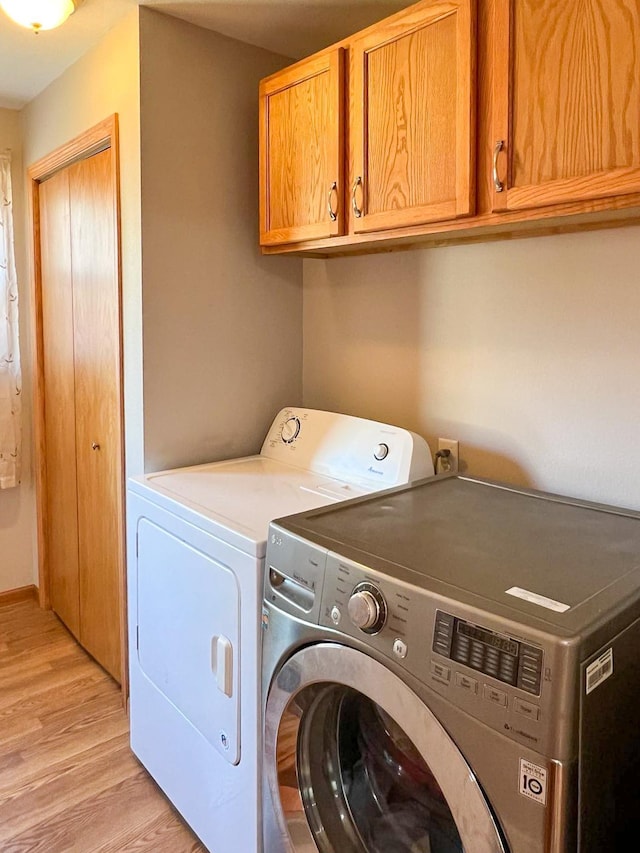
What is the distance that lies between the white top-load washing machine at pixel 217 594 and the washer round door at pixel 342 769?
0.12 metres

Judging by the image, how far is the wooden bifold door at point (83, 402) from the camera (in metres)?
2.21

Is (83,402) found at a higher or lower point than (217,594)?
higher

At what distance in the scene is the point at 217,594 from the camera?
1.51 m

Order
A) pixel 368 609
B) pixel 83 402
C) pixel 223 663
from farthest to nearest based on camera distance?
1. pixel 83 402
2. pixel 223 663
3. pixel 368 609

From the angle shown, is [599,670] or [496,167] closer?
[599,670]

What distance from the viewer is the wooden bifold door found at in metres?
2.21

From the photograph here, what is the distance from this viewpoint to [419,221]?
4.94 feet

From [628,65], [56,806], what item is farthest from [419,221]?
[56,806]

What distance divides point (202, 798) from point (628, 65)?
6.25ft

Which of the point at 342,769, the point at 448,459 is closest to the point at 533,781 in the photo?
the point at 342,769

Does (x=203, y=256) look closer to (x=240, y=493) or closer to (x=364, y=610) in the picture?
(x=240, y=493)

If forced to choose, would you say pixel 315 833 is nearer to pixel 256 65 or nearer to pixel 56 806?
pixel 56 806

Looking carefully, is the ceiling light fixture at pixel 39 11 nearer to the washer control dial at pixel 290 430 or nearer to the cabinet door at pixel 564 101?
the cabinet door at pixel 564 101

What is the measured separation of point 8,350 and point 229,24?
1.68 metres
